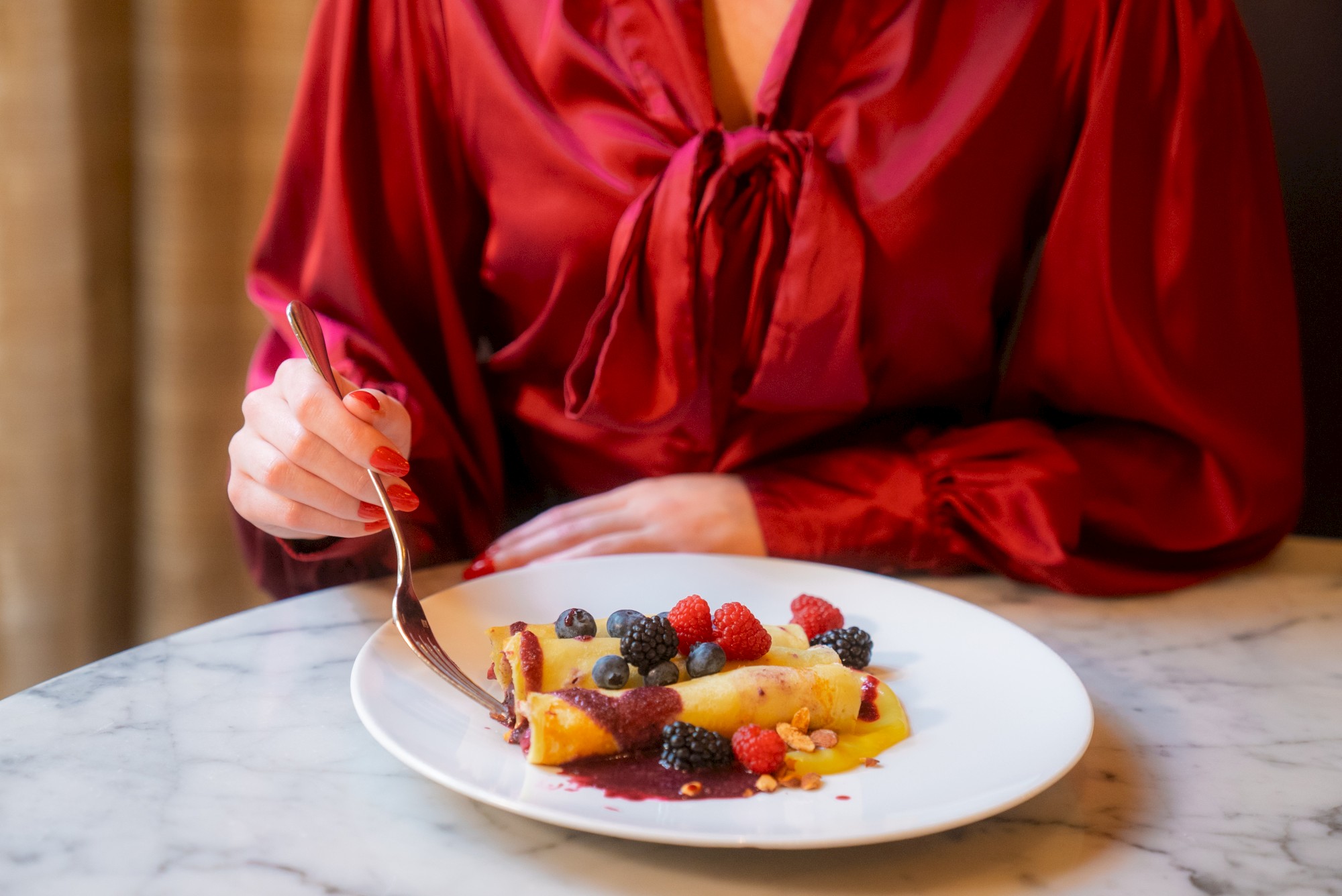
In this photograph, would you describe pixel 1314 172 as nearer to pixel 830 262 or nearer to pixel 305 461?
pixel 830 262

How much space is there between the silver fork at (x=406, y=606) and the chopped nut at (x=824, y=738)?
0.23 m

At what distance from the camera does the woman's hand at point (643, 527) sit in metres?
1.15

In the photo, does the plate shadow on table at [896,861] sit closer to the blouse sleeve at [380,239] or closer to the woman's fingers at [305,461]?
the woman's fingers at [305,461]

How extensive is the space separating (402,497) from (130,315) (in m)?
1.25

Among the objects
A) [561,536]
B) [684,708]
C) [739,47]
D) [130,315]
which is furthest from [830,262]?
[130,315]

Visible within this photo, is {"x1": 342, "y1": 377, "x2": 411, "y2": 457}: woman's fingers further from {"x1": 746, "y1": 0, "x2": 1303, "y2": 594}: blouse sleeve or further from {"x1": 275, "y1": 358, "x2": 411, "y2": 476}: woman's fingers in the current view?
{"x1": 746, "y1": 0, "x2": 1303, "y2": 594}: blouse sleeve

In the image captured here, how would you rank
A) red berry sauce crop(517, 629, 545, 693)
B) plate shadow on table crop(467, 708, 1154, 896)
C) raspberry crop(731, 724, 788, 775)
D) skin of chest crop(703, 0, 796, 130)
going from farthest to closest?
skin of chest crop(703, 0, 796, 130), red berry sauce crop(517, 629, 545, 693), raspberry crop(731, 724, 788, 775), plate shadow on table crop(467, 708, 1154, 896)

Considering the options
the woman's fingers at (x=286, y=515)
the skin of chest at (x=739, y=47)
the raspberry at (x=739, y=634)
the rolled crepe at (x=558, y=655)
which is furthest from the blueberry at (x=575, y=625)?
the skin of chest at (x=739, y=47)

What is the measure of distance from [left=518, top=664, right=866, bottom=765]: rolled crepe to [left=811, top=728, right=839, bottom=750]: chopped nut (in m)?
0.02

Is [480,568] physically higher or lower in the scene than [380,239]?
lower

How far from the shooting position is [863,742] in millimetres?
801

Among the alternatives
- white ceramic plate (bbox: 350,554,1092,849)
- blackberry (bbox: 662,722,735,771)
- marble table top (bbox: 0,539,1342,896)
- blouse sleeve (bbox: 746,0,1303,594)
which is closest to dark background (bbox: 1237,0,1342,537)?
blouse sleeve (bbox: 746,0,1303,594)

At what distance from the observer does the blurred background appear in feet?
5.50

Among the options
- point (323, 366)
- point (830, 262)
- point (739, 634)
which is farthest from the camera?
point (830, 262)
